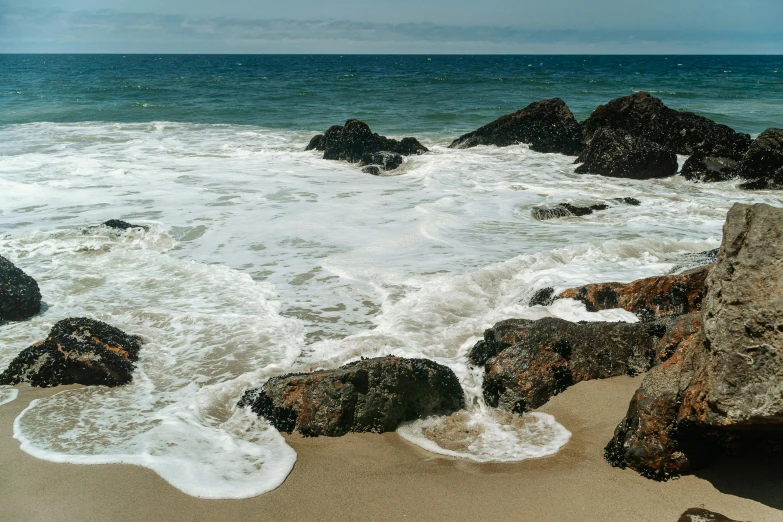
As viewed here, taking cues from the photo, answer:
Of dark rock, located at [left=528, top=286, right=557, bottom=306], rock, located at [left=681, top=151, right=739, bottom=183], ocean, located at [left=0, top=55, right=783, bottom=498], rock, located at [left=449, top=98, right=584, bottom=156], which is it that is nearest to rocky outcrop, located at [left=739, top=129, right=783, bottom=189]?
rock, located at [left=681, top=151, right=739, bottom=183]

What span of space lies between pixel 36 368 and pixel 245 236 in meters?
4.52

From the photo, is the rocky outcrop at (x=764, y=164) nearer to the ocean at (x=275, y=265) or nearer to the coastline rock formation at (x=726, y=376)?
the ocean at (x=275, y=265)

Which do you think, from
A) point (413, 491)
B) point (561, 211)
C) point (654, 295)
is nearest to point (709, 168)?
point (561, 211)

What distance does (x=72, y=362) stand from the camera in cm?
504

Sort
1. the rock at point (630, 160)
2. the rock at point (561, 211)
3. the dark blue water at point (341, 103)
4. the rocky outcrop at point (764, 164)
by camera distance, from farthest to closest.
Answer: the dark blue water at point (341, 103), the rock at point (630, 160), the rocky outcrop at point (764, 164), the rock at point (561, 211)

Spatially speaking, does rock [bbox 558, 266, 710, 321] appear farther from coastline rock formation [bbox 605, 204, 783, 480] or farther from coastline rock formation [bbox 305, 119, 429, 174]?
coastline rock formation [bbox 305, 119, 429, 174]

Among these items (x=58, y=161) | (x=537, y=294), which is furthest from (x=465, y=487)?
(x=58, y=161)

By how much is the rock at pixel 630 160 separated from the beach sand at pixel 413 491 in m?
11.3

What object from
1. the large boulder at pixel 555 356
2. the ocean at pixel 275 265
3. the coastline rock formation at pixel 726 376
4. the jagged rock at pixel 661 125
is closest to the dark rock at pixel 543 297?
the ocean at pixel 275 265

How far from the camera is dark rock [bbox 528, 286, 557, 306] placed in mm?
6445

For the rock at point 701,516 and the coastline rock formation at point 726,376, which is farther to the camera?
the rock at point 701,516

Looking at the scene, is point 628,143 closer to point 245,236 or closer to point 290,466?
point 245,236

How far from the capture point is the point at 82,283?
24.4ft

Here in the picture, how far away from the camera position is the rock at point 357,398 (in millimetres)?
4363
